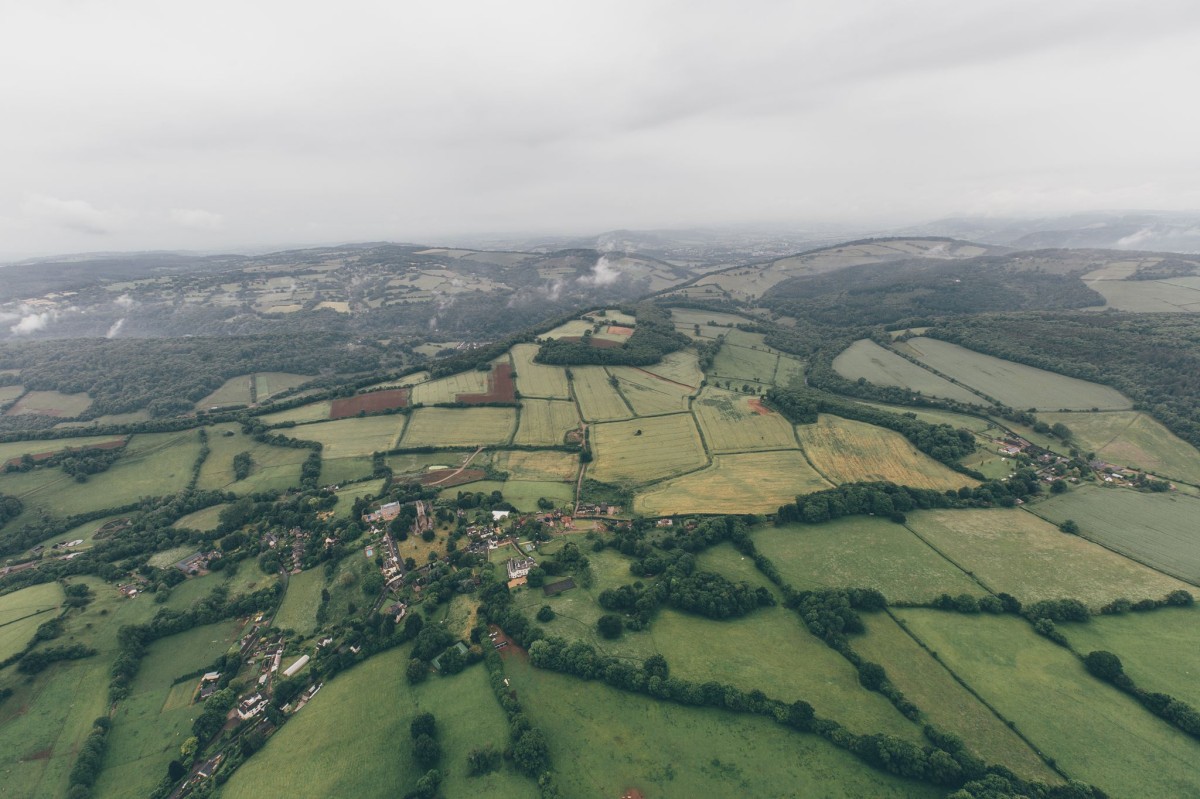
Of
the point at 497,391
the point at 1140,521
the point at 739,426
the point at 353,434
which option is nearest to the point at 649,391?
the point at 739,426

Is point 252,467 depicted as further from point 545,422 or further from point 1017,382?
point 1017,382

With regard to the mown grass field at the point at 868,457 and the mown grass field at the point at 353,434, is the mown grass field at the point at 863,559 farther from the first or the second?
the mown grass field at the point at 353,434

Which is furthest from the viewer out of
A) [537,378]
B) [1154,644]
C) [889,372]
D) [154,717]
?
[889,372]

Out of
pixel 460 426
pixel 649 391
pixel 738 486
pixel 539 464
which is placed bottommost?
pixel 738 486

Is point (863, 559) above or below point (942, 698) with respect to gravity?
above

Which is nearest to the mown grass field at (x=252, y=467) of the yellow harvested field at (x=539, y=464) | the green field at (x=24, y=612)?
the green field at (x=24, y=612)

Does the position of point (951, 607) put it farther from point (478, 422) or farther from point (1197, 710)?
point (478, 422)

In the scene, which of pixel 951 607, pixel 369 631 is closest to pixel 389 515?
pixel 369 631
